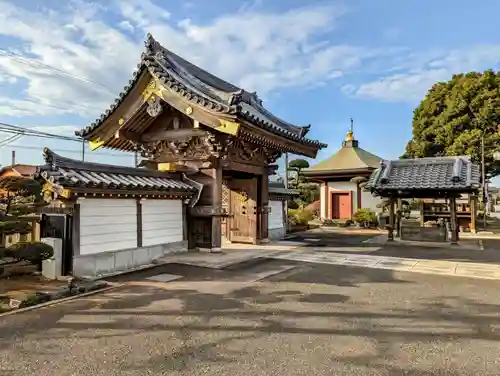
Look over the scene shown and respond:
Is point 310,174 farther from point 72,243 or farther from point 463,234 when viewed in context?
point 72,243

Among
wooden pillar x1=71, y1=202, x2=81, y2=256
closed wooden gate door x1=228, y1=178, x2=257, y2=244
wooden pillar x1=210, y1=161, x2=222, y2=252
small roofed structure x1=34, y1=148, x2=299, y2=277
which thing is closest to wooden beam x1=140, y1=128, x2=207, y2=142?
wooden pillar x1=210, y1=161, x2=222, y2=252

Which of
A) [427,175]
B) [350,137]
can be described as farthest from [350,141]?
[427,175]

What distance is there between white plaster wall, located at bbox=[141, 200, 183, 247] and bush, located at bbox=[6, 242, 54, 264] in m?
2.29

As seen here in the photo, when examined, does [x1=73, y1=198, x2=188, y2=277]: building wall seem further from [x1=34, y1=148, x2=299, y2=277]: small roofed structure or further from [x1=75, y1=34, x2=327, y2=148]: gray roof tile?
[x1=75, y1=34, x2=327, y2=148]: gray roof tile

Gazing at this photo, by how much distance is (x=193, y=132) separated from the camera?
10.2 meters

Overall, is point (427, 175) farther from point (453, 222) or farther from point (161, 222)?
point (161, 222)

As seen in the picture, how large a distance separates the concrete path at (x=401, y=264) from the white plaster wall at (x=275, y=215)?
4.19 meters

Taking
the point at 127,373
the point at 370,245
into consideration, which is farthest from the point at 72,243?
the point at 370,245

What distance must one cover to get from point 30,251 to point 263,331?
4.77 m

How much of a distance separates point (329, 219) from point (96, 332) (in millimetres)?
20545

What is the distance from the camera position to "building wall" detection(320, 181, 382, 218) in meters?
23.2

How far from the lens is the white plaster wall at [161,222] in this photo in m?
8.95

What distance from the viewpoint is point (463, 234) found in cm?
1647

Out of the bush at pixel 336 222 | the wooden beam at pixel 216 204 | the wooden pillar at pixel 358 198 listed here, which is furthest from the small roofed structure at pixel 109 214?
the wooden pillar at pixel 358 198
